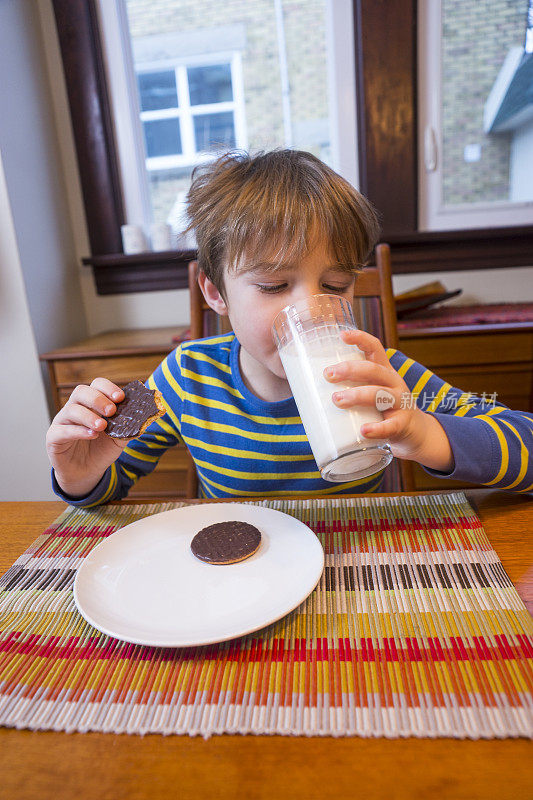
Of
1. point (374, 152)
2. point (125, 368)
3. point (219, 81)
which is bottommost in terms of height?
point (125, 368)

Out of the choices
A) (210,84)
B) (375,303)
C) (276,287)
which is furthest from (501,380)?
(210,84)

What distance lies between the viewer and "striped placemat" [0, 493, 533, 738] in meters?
0.41

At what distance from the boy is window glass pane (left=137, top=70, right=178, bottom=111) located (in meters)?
1.61

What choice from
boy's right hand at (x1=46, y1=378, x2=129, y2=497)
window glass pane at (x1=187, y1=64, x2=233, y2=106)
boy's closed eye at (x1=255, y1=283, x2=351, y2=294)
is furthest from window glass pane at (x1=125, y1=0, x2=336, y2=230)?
boy's right hand at (x1=46, y1=378, x2=129, y2=497)

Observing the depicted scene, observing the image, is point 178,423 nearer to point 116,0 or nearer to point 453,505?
point 453,505

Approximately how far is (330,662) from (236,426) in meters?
0.57

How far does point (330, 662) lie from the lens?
1.53 ft

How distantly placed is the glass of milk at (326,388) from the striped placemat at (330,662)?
0.36ft

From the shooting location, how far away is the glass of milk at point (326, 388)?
60cm

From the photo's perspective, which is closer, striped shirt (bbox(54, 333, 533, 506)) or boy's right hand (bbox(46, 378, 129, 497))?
boy's right hand (bbox(46, 378, 129, 497))

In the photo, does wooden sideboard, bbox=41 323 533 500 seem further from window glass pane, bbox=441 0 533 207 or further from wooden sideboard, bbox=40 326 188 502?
window glass pane, bbox=441 0 533 207

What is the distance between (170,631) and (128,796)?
0.47 ft

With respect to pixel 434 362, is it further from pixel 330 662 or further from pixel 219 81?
pixel 219 81

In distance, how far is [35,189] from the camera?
211 cm
